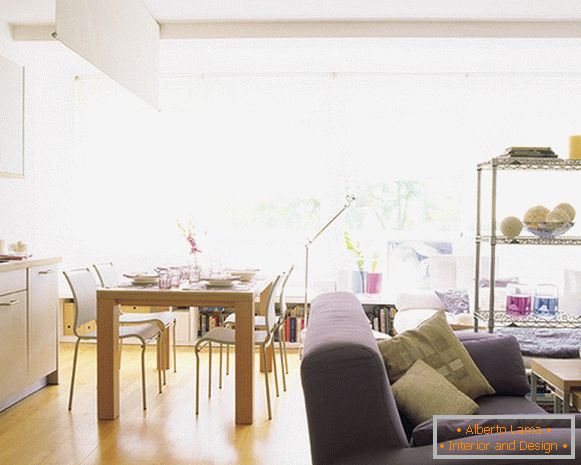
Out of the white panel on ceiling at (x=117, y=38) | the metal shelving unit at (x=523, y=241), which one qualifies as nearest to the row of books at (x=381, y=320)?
the metal shelving unit at (x=523, y=241)

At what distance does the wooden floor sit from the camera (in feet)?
10.7

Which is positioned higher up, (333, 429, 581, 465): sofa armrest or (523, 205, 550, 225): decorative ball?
(523, 205, 550, 225): decorative ball

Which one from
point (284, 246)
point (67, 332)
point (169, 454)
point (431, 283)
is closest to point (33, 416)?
point (169, 454)

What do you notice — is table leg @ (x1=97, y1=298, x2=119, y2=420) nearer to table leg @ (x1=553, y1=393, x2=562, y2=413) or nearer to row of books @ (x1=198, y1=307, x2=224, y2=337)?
row of books @ (x1=198, y1=307, x2=224, y2=337)

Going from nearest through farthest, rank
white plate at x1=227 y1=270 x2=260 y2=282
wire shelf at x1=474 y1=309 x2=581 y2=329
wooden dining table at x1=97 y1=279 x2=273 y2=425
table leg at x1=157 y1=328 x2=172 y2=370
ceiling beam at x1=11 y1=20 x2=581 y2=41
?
wooden dining table at x1=97 y1=279 x2=273 y2=425 → wire shelf at x1=474 y1=309 x2=581 y2=329 → white plate at x1=227 y1=270 x2=260 y2=282 → ceiling beam at x1=11 y1=20 x2=581 y2=41 → table leg at x1=157 y1=328 x2=172 y2=370

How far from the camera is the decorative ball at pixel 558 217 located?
13.0 ft

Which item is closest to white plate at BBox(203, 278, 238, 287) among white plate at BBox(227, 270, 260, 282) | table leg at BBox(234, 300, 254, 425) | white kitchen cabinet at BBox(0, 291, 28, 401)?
table leg at BBox(234, 300, 254, 425)

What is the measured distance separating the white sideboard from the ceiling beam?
199cm

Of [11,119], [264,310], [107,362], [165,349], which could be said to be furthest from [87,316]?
[11,119]

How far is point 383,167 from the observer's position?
6070 millimetres

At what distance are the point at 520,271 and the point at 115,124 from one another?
13.4ft

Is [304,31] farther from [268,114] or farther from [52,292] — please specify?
[52,292]

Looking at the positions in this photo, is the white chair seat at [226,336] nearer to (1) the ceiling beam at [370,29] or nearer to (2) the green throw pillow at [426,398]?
(2) the green throw pillow at [426,398]

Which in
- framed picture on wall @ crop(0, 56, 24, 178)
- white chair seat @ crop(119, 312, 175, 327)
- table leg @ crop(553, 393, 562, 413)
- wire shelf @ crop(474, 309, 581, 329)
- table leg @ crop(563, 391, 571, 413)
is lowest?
table leg @ crop(553, 393, 562, 413)
